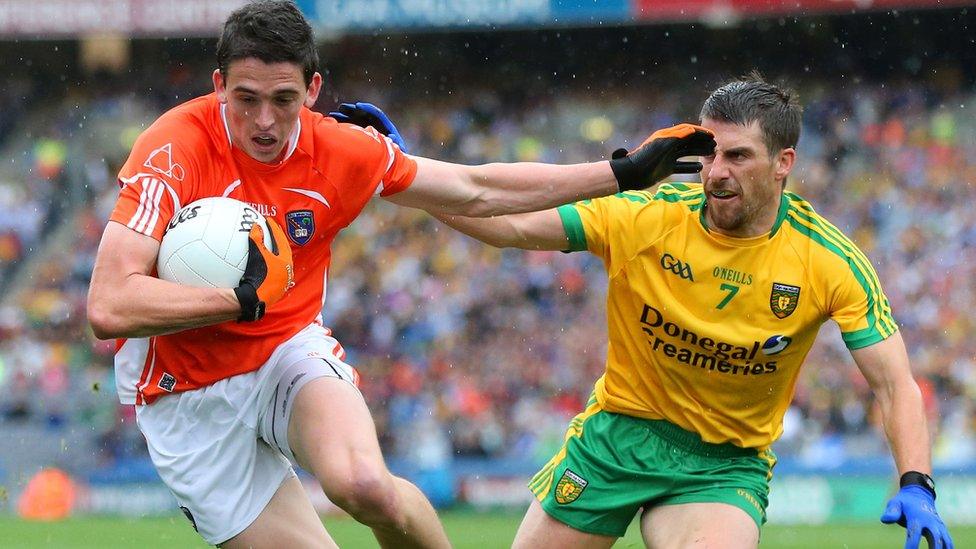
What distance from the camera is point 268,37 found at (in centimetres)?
484

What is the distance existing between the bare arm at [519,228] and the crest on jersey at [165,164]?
117 cm

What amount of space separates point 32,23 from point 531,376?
8737 millimetres

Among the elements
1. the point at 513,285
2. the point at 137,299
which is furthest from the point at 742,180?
the point at 513,285

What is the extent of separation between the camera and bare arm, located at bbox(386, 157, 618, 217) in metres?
5.41

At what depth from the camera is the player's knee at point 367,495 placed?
4.75 metres

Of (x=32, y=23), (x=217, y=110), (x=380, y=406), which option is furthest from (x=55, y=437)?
(x=217, y=110)

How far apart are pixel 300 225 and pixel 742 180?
68.2 inches

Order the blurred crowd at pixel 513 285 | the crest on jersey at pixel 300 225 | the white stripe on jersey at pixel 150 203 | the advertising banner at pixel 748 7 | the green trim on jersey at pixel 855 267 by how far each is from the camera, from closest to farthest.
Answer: the white stripe on jersey at pixel 150 203 → the crest on jersey at pixel 300 225 → the green trim on jersey at pixel 855 267 → the blurred crowd at pixel 513 285 → the advertising banner at pixel 748 7

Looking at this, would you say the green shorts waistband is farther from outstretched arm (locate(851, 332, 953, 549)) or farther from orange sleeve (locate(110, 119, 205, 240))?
orange sleeve (locate(110, 119, 205, 240))

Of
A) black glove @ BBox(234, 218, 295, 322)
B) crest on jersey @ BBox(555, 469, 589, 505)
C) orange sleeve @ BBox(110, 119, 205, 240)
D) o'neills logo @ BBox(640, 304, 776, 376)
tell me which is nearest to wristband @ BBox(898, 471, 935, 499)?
o'neills logo @ BBox(640, 304, 776, 376)

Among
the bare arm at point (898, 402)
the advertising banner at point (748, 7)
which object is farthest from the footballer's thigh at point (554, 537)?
the advertising banner at point (748, 7)

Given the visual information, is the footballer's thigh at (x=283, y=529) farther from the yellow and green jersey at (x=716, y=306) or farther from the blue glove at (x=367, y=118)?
the blue glove at (x=367, y=118)

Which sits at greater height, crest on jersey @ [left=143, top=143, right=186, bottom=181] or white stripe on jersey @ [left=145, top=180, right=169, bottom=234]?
crest on jersey @ [left=143, top=143, right=186, bottom=181]

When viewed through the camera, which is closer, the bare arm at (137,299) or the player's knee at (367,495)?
the bare arm at (137,299)
